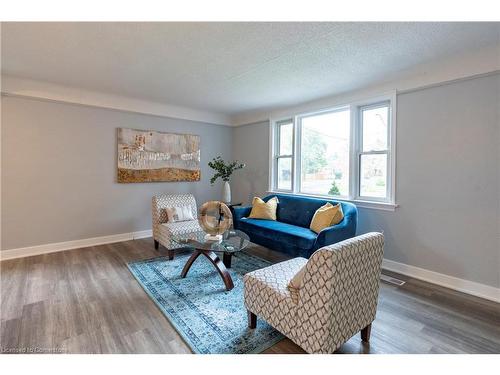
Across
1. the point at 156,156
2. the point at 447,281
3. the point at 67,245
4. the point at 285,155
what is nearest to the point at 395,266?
the point at 447,281

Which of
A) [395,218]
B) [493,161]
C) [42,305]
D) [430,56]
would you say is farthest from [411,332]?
[42,305]

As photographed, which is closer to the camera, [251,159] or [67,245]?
[67,245]

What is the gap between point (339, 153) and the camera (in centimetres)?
405

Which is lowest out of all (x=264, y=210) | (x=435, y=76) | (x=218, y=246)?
(x=218, y=246)

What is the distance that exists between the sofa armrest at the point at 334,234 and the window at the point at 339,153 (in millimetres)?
687

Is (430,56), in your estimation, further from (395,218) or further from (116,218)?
(116,218)

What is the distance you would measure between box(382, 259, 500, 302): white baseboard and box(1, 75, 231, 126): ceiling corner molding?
4.25 meters

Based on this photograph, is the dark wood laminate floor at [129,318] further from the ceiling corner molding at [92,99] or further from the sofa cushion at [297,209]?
the ceiling corner molding at [92,99]

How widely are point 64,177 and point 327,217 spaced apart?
399 centimetres

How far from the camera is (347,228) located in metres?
3.18

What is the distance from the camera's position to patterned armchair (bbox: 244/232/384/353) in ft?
4.83

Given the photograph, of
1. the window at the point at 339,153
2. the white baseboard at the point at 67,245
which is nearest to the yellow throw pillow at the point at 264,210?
the window at the point at 339,153

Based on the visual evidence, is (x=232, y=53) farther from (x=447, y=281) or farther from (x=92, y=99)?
(x=447, y=281)

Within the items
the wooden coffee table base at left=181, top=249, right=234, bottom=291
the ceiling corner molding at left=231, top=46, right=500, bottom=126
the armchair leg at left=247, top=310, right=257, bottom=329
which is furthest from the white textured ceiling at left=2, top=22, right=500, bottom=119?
the armchair leg at left=247, top=310, right=257, bottom=329
